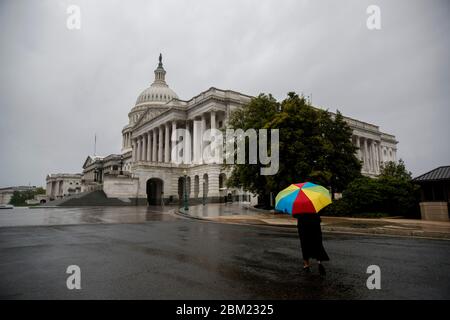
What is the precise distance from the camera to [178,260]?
7.61 metres

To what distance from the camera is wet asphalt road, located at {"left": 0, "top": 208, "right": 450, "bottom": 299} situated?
493cm

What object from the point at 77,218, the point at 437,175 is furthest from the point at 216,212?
the point at 437,175

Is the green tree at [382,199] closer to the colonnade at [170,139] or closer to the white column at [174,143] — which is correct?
the colonnade at [170,139]

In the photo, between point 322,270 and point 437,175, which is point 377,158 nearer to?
point 437,175

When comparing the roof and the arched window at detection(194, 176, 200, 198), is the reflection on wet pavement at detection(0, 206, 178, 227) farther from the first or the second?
the arched window at detection(194, 176, 200, 198)

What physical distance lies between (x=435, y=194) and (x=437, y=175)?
1.36m

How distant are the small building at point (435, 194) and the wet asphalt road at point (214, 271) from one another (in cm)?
1176

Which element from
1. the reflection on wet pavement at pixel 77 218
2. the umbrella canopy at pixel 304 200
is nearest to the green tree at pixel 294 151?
the reflection on wet pavement at pixel 77 218

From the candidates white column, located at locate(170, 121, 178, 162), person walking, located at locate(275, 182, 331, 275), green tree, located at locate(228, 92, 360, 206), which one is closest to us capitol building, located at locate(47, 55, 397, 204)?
white column, located at locate(170, 121, 178, 162)

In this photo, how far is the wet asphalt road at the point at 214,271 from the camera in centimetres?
493

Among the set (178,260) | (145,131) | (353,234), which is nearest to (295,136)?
(353,234)

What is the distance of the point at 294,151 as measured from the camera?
25.3 meters

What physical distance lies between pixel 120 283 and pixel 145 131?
77063mm
